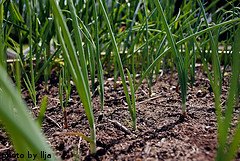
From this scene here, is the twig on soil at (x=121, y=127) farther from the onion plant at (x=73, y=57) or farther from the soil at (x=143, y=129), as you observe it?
the onion plant at (x=73, y=57)

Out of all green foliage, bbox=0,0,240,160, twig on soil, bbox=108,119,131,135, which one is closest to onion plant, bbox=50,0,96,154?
green foliage, bbox=0,0,240,160

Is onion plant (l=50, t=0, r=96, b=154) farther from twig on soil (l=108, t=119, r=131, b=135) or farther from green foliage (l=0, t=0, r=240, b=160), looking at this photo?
twig on soil (l=108, t=119, r=131, b=135)

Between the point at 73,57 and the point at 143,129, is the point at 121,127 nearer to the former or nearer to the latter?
the point at 143,129

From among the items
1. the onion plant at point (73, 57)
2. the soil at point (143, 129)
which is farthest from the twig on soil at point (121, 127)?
the onion plant at point (73, 57)

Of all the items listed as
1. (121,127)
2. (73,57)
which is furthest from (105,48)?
(73,57)

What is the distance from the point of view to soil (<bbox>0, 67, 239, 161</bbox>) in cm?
66

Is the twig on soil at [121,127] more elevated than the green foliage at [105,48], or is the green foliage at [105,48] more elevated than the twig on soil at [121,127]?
the green foliage at [105,48]

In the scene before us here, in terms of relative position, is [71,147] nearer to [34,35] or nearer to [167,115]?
[167,115]

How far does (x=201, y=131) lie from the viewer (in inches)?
29.6

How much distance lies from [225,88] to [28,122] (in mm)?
900

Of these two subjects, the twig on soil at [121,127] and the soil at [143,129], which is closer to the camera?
the soil at [143,129]

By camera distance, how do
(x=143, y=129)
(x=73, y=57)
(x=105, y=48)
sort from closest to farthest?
(x=73, y=57) → (x=143, y=129) → (x=105, y=48)

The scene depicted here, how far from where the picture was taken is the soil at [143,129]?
0.66 meters

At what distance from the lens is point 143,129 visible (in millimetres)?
785
